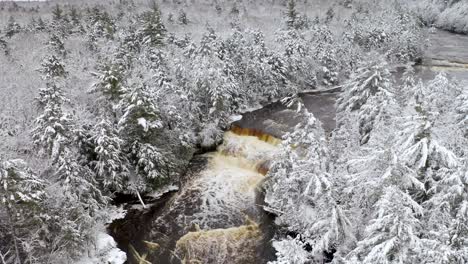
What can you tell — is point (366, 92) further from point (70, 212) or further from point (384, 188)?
point (70, 212)

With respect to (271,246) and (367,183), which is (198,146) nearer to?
(271,246)

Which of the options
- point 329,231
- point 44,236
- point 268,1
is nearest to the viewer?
point 329,231

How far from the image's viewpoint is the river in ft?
77.4

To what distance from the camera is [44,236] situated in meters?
20.2

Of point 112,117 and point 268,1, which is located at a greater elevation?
point 268,1

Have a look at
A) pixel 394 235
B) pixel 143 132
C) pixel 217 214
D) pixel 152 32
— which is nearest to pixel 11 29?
pixel 152 32

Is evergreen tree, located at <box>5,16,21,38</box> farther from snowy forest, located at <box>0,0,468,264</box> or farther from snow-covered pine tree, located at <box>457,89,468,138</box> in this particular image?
snow-covered pine tree, located at <box>457,89,468,138</box>

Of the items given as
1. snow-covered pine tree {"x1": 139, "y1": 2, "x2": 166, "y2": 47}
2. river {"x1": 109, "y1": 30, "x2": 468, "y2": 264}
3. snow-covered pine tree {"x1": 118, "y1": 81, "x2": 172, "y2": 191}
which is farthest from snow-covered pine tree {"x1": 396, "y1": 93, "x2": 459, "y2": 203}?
snow-covered pine tree {"x1": 139, "y1": 2, "x2": 166, "y2": 47}

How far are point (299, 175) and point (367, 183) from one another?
538 centimetres

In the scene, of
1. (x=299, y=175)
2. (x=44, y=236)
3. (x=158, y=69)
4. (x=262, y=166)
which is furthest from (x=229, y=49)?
(x=44, y=236)

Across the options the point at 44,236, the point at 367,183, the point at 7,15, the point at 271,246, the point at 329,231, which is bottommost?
the point at 271,246

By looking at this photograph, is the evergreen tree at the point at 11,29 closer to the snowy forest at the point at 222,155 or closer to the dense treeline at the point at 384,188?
the snowy forest at the point at 222,155

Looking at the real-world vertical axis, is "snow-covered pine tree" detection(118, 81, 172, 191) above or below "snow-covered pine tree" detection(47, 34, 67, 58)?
below

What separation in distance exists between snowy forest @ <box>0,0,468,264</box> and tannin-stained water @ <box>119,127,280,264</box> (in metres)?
0.12
